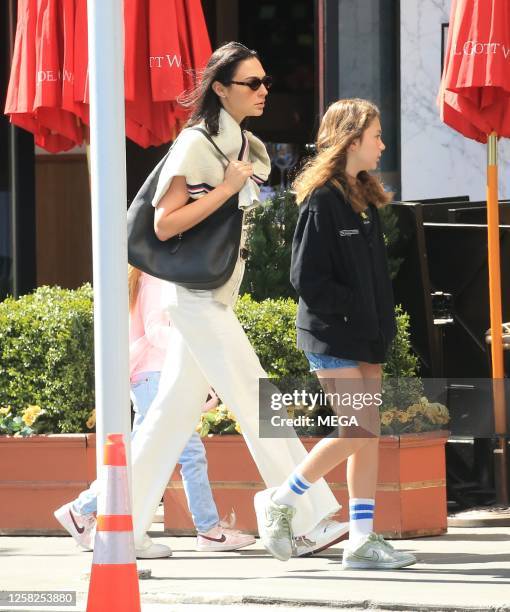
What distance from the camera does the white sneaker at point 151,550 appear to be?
6516 millimetres

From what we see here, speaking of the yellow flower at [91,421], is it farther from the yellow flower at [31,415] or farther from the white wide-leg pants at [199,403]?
the white wide-leg pants at [199,403]

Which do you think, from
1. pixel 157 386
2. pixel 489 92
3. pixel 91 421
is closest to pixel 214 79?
pixel 157 386

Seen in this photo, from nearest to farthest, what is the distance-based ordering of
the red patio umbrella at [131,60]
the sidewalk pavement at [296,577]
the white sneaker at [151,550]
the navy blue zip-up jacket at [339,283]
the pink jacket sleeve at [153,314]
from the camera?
the sidewalk pavement at [296,577] → the navy blue zip-up jacket at [339,283] → the white sneaker at [151,550] → the pink jacket sleeve at [153,314] → the red patio umbrella at [131,60]

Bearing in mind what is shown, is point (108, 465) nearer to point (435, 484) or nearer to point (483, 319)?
point (435, 484)

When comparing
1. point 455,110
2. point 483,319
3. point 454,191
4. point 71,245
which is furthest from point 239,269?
point 71,245

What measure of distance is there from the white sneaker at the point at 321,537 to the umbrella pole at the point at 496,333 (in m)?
1.69

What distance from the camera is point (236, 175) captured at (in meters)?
6.12

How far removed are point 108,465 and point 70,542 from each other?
7.72 feet

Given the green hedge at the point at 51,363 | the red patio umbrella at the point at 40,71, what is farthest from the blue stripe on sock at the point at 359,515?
the red patio umbrella at the point at 40,71

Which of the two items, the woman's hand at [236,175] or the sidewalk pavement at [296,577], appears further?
the woman's hand at [236,175]

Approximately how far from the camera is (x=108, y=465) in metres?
5.02

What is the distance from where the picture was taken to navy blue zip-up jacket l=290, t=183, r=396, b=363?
5.98m

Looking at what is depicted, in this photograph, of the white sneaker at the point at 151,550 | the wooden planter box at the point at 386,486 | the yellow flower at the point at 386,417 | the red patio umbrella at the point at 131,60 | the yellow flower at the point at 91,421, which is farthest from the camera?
the red patio umbrella at the point at 131,60

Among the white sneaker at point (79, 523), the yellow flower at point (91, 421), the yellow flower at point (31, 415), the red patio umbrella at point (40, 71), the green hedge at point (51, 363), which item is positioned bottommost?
the white sneaker at point (79, 523)
